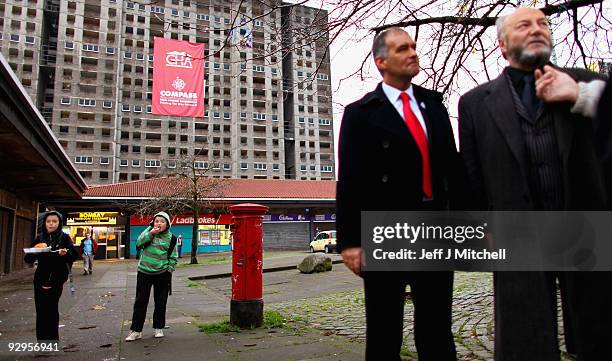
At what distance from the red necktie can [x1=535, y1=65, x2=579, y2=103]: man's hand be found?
21.8 inches

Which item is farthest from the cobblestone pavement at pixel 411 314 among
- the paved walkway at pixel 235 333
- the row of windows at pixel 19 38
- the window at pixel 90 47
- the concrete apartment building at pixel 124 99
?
the row of windows at pixel 19 38

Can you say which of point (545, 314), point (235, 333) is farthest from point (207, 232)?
point (545, 314)

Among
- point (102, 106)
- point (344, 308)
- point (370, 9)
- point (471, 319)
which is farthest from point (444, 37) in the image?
point (102, 106)

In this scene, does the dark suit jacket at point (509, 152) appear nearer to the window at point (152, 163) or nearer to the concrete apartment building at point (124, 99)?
the concrete apartment building at point (124, 99)

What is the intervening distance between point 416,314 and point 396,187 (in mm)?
633

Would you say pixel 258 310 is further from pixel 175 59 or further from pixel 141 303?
pixel 175 59

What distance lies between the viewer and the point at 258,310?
6137 mm

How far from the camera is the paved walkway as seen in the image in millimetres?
4680

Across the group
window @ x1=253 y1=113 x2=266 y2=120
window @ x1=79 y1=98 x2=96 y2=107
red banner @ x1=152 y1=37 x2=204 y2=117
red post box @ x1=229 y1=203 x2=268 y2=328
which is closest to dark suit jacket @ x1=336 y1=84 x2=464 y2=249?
red post box @ x1=229 y1=203 x2=268 y2=328

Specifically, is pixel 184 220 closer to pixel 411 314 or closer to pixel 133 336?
pixel 133 336

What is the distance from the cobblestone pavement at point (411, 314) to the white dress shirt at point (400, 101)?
8.38ft

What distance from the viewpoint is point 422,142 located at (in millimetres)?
2281

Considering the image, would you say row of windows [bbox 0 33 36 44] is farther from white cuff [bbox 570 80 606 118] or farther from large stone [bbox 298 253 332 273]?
white cuff [bbox 570 80 606 118]

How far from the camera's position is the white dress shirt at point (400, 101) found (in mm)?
2361
